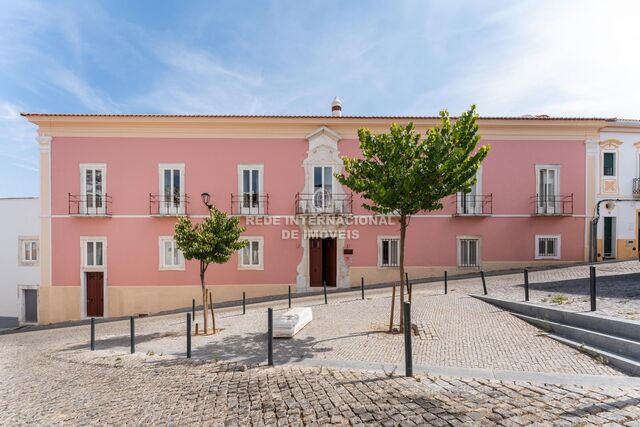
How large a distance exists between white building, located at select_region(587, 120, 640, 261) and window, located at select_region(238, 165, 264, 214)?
17194 millimetres

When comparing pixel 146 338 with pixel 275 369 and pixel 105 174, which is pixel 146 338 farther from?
pixel 105 174

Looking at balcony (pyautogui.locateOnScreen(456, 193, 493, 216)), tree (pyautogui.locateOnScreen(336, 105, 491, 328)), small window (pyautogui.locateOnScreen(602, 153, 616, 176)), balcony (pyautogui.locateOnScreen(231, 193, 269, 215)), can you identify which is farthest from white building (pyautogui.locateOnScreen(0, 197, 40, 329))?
small window (pyautogui.locateOnScreen(602, 153, 616, 176))

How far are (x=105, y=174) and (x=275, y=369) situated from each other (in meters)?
15.4

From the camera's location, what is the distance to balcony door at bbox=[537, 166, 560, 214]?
16766mm

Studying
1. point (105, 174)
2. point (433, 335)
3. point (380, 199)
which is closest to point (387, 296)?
point (433, 335)

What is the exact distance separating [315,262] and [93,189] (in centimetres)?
1179

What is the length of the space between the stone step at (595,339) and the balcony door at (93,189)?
18401mm

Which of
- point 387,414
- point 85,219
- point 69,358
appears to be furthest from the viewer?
point 85,219

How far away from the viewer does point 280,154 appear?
16516mm

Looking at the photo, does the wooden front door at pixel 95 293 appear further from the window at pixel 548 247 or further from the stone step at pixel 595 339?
the window at pixel 548 247

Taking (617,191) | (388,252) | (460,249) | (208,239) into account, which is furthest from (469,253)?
(208,239)

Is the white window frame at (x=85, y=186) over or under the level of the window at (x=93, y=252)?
over

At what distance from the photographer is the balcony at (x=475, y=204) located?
16.7 m

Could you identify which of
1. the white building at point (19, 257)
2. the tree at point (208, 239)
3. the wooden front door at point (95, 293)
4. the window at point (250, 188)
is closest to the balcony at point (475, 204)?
the window at point (250, 188)
